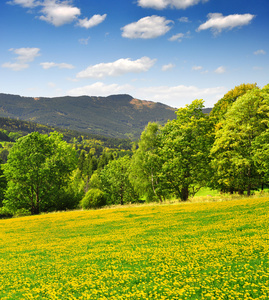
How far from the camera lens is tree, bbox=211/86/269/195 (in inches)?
1479

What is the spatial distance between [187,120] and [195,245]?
32.2 m

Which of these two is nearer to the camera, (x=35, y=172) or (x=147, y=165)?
(x=147, y=165)

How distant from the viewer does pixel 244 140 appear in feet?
126

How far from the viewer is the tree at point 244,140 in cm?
3756

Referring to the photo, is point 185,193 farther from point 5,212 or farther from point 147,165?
point 5,212

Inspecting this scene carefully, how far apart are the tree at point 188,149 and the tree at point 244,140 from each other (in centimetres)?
353

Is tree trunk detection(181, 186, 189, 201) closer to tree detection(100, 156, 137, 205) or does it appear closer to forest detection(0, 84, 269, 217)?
forest detection(0, 84, 269, 217)

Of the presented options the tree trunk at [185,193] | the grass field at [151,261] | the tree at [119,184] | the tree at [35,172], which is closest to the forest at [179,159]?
the tree at [35,172]

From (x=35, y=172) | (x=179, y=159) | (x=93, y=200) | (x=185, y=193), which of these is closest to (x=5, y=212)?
(x=35, y=172)

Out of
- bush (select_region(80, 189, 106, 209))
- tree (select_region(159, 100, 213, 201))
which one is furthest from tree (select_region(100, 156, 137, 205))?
tree (select_region(159, 100, 213, 201))

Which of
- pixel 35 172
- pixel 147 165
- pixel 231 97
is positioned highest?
pixel 231 97

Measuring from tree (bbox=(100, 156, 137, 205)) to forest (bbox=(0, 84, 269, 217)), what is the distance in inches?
710

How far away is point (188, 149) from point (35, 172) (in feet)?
109

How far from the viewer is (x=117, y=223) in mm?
30625
